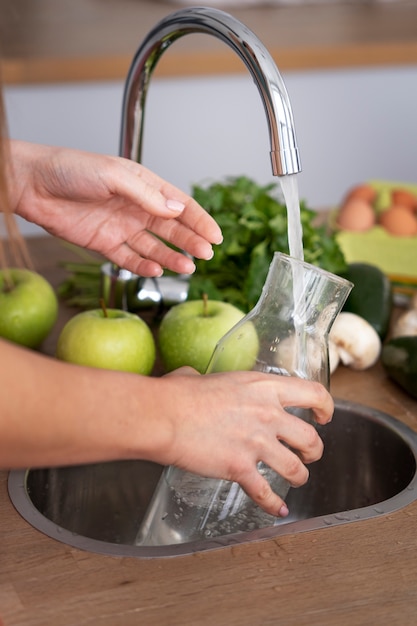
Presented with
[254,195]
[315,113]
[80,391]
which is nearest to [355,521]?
[80,391]

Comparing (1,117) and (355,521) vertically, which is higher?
(1,117)

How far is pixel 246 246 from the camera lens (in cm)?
127

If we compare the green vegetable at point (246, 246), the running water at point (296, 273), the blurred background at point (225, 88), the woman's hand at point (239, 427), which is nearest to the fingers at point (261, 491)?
the woman's hand at point (239, 427)

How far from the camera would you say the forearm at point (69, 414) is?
0.64 m

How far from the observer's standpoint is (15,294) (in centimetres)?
115

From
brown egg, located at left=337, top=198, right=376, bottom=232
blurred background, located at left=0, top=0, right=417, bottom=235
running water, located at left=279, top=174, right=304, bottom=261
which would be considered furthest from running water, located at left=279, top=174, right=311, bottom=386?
blurred background, located at left=0, top=0, right=417, bottom=235

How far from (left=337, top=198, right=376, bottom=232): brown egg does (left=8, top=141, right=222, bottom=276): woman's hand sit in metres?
0.55

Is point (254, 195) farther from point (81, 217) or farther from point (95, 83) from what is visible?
point (95, 83)

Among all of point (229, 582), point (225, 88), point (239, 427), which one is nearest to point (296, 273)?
point (239, 427)

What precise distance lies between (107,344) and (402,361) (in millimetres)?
360

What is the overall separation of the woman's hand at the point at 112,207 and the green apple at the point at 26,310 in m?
0.08

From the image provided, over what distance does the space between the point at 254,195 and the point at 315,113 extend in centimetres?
139

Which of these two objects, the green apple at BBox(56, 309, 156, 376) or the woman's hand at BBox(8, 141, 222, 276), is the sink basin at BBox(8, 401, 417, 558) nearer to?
the green apple at BBox(56, 309, 156, 376)

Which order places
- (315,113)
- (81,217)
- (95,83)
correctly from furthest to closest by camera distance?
(315,113), (95,83), (81,217)
